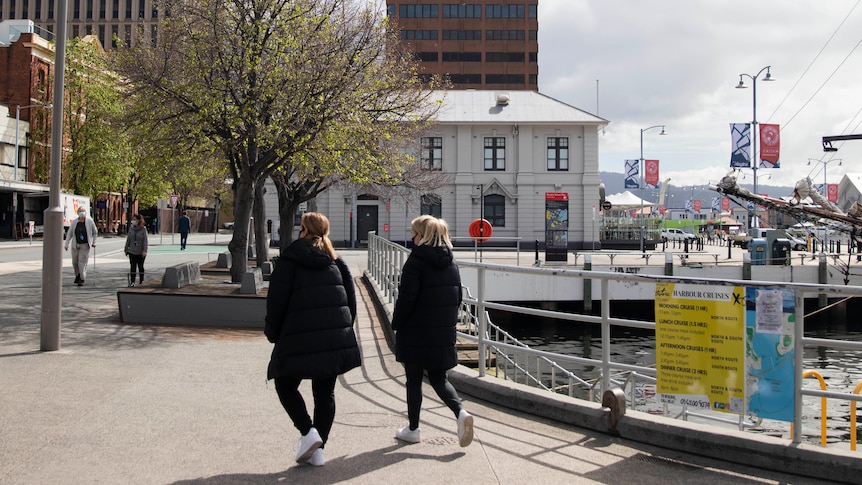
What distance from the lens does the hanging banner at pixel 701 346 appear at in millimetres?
5320

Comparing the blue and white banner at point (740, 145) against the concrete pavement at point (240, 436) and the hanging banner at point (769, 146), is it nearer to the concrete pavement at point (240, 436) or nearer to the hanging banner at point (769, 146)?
the hanging banner at point (769, 146)

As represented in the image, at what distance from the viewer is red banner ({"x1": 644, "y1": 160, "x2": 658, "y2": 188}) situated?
50.8 m

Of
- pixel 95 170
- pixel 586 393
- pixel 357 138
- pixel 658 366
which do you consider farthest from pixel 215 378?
pixel 95 170

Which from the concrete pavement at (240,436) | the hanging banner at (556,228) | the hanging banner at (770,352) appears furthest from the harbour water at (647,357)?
the hanging banner at (770,352)

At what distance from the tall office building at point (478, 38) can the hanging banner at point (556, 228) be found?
190ft

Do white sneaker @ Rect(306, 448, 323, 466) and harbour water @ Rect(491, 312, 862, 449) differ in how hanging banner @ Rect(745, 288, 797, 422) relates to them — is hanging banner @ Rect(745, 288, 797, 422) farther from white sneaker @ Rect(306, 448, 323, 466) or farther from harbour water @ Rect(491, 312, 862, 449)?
harbour water @ Rect(491, 312, 862, 449)

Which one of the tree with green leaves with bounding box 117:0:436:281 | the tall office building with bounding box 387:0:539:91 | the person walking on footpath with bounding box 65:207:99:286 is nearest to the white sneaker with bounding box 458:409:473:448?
the tree with green leaves with bounding box 117:0:436:281

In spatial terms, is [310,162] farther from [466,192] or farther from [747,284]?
[466,192]

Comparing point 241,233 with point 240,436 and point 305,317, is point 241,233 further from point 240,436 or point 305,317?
point 305,317

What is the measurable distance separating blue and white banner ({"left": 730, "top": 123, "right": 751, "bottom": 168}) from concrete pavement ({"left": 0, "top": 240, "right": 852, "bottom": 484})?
33.9 metres

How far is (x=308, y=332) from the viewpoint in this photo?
4.87 meters

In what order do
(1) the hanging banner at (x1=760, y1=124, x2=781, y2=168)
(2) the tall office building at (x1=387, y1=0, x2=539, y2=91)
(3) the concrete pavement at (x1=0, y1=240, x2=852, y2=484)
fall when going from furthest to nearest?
(2) the tall office building at (x1=387, y1=0, x2=539, y2=91), (1) the hanging banner at (x1=760, y1=124, x2=781, y2=168), (3) the concrete pavement at (x1=0, y1=240, x2=852, y2=484)

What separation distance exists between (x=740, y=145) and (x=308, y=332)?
1484 inches

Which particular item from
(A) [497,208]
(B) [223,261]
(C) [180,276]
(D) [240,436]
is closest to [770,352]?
(D) [240,436]
